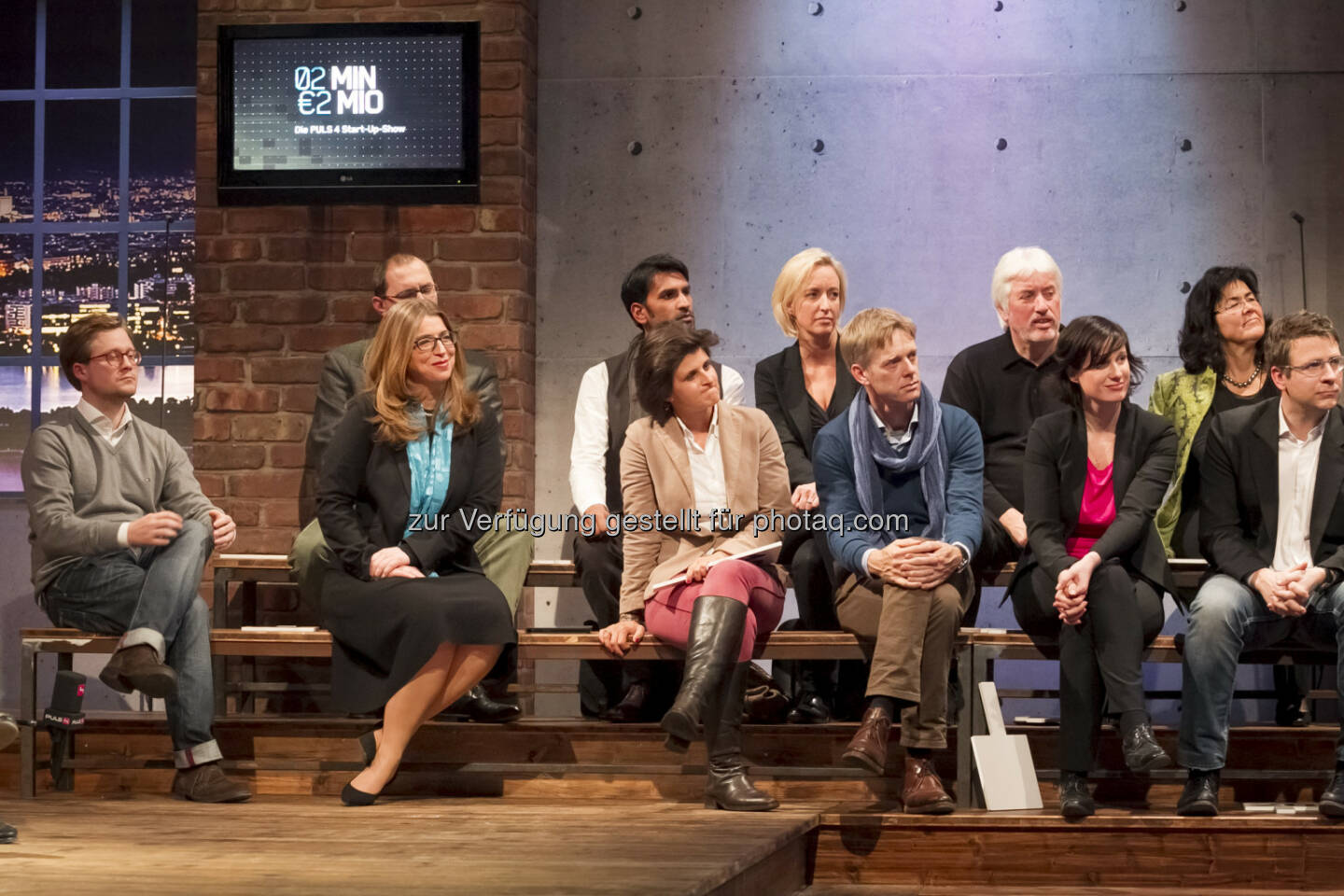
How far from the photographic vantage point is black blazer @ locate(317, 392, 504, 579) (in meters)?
4.07

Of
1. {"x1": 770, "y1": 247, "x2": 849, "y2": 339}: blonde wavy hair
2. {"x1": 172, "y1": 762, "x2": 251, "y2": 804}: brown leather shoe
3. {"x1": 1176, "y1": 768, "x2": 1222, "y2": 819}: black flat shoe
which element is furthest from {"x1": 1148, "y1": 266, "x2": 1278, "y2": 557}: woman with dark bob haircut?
{"x1": 172, "y1": 762, "x2": 251, "y2": 804}: brown leather shoe

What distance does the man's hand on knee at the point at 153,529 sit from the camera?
409 cm

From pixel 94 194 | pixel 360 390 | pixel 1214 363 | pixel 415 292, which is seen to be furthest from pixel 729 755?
pixel 94 194

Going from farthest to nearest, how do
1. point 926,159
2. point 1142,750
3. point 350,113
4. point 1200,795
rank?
point 926,159, point 350,113, point 1200,795, point 1142,750

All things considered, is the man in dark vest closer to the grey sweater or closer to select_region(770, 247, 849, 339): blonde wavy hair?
select_region(770, 247, 849, 339): blonde wavy hair

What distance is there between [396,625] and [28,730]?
3.79 feet

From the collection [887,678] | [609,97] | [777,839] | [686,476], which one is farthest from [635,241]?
[777,839]

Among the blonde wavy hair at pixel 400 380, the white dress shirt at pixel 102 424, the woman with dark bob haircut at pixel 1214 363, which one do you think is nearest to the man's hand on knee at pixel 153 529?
the white dress shirt at pixel 102 424

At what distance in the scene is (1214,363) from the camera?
4492 mm

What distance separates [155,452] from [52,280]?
1.57 metres

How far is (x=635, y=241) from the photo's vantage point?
5414 millimetres

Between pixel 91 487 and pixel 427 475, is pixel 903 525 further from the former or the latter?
pixel 91 487

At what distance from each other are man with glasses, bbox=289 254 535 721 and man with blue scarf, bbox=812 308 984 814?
92cm

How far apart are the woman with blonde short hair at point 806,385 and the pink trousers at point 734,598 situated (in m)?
0.33
